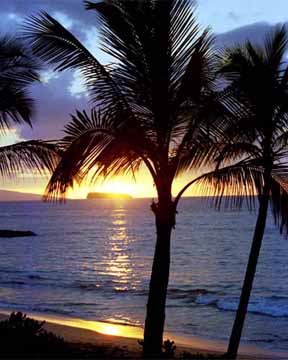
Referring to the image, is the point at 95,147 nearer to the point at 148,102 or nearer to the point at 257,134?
the point at 148,102

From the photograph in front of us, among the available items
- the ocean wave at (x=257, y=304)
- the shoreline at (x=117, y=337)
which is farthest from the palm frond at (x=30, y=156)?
the ocean wave at (x=257, y=304)

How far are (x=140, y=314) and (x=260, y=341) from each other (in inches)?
260

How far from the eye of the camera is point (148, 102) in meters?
10.4

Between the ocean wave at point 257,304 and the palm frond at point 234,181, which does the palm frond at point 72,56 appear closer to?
the palm frond at point 234,181

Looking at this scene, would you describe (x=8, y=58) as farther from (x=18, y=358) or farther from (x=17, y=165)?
(x=18, y=358)

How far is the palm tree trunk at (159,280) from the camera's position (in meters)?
10.4

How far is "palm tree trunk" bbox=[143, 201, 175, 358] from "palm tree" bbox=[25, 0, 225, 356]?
17mm

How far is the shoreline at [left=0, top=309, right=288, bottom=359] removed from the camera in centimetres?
1646

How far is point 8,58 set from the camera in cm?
1249

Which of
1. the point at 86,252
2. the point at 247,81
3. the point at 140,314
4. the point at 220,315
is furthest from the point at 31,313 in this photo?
the point at 86,252

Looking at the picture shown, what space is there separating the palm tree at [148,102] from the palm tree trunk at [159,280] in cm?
2

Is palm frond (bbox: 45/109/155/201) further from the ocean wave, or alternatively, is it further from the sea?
the ocean wave

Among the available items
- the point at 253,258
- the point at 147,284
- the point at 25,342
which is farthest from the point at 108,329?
the point at 147,284

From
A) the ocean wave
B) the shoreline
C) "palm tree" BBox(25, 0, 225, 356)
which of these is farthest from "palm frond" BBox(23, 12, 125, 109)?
the ocean wave
